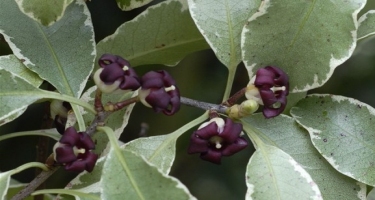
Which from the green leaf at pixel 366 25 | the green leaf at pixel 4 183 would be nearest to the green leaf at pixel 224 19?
the green leaf at pixel 366 25

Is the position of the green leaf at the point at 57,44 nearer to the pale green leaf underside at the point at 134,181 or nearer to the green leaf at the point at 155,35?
the green leaf at the point at 155,35

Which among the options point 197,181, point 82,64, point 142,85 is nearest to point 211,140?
point 142,85

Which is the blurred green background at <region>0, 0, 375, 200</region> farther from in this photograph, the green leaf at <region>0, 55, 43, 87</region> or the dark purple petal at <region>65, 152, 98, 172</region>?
the dark purple petal at <region>65, 152, 98, 172</region>

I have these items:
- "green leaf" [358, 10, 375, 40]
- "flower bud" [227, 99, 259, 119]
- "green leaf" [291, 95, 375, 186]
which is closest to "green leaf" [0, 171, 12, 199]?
"flower bud" [227, 99, 259, 119]

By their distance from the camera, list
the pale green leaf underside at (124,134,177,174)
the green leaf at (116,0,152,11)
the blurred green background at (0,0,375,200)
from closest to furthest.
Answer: the pale green leaf underside at (124,134,177,174) < the green leaf at (116,0,152,11) < the blurred green background at (0,0,375,200)

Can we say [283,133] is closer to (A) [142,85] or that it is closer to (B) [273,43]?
(B) [273,43]

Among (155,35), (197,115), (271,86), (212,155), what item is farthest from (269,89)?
(197,115)

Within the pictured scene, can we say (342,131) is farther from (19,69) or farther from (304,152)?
(19,69)
